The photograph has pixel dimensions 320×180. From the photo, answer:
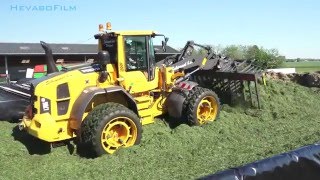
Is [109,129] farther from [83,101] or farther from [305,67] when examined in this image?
[305,67]

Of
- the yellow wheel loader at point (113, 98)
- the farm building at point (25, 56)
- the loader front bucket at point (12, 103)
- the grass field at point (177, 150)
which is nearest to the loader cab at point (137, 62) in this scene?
the yellow wheel loader at point (113, 98)

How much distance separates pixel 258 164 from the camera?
379 centimetres

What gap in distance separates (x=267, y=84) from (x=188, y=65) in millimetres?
2768

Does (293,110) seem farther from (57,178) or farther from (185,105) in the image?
(57,178)

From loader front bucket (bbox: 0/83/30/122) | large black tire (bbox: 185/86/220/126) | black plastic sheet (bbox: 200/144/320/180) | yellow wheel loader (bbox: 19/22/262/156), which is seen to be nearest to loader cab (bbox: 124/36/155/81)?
yellow wheel loader (bbox: 19/22/262/156)

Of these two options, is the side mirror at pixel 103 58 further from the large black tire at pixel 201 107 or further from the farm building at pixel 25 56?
the farm building at pixel 25 56

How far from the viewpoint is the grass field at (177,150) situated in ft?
19.8

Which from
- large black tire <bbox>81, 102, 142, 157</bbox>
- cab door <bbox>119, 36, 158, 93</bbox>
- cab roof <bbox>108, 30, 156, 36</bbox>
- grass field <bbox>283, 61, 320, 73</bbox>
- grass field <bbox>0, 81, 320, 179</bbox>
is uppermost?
cab roof <bbox>108, 30, 156, 36</bbox>

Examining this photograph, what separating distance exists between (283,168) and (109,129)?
12.0 ft

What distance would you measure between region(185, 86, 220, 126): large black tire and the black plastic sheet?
13.8 feet

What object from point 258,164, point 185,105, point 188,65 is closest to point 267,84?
point 188,65

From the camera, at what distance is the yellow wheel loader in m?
6.84

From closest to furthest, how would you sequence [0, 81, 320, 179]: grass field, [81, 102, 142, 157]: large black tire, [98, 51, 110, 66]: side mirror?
[0, 81, 320, 179]: grass field
[81, 102, 142, 157]: large black tire
[98, 51, 110, 66]: side mirror

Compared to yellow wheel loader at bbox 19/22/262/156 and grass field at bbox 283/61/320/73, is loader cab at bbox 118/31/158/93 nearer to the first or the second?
yellow wheel loader at bbox 19/22/262/156
